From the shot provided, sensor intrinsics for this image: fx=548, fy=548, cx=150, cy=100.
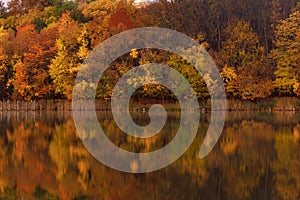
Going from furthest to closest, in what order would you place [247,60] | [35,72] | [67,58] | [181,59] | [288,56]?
[35,72] → [67,58] → [247,60] → [181,59] → [288,56]

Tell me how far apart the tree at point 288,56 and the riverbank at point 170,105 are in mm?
1095

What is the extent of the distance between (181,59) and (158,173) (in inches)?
1371

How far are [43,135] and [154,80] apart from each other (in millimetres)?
23668

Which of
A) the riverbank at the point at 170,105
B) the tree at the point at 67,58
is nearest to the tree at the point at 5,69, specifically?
the riverbank at the point at 170,105

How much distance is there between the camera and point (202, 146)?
20234 mm

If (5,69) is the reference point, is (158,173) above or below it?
below

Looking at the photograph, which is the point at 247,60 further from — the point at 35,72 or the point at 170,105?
the point at 35,72

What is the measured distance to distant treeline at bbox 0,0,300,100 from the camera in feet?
157

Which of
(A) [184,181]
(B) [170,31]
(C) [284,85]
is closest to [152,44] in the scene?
(B) [170,31]

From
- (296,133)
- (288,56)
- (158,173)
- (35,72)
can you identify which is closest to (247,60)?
(288,56)

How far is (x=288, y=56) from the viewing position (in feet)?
156

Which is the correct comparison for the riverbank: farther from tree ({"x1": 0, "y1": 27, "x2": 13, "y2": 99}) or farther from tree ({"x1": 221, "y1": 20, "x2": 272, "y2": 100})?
tree ({"x1": 0, "y1": 27, "x2": 13, "y2": 99})

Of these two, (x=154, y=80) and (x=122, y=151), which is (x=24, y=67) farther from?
(x=122, y=151)

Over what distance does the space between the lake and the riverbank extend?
24.8 metres
